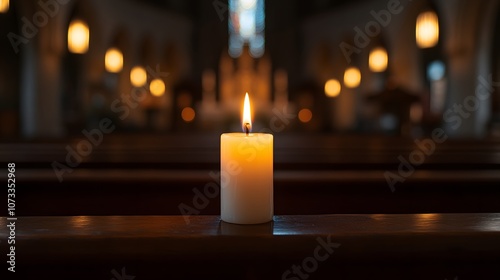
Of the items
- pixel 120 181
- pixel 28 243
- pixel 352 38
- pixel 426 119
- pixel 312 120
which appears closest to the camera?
pixel 28 243

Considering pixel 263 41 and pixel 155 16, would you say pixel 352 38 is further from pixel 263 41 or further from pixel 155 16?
pixel 155 16

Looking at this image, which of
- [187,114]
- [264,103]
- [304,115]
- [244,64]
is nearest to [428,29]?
[187,114]

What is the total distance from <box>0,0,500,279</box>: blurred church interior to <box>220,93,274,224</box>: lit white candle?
0.11m

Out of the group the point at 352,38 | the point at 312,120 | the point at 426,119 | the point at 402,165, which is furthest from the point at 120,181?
the point at 352,38

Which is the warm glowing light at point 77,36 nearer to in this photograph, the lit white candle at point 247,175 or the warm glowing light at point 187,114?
the warm glowing light at point 187,114

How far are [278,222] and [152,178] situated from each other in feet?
1.74

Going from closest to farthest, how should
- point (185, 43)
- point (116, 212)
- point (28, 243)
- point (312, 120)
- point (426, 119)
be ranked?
point (28, 243)
point (116, 212)
point (426, 119)
point (312, 120)
point (185, 43)

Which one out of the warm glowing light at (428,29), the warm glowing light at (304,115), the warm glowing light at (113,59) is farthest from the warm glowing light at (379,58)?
the warm glowing light at (113,59)

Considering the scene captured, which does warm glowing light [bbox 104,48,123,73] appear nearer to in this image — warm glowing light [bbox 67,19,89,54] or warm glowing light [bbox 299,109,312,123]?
warm glowing light [bbox 67,19,89,54]

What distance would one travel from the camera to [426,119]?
8.18 m

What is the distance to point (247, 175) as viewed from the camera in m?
0.65

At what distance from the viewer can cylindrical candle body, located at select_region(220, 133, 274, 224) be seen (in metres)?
0.64

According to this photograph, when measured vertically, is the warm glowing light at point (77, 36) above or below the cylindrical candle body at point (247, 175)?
above

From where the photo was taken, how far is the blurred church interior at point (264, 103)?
118cm
